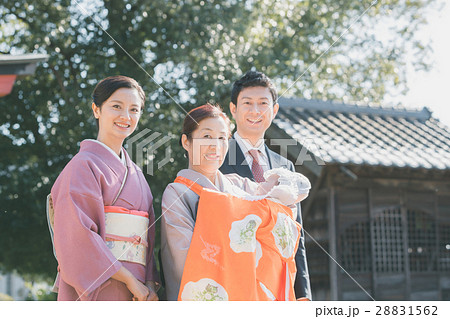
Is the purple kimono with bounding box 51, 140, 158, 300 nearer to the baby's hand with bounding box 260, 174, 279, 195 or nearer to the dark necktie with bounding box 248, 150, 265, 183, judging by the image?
the baby's hand with bounding box 260, 174, 279, 195

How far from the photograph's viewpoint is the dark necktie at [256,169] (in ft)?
9.77

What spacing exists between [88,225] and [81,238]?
6cm

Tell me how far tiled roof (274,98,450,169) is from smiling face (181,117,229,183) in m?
2.67

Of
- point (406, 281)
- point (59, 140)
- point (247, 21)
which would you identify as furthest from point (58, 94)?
point (406, 281)

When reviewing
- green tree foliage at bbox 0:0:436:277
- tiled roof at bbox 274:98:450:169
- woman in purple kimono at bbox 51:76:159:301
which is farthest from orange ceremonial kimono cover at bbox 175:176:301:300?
green tree foliage at bbox 0:0:436:277

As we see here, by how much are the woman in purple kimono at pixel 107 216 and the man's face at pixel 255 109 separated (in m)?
0.67

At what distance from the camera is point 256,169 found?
3016mm

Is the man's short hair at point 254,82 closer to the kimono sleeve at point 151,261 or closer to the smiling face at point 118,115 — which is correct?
the smiling face at point 118,115

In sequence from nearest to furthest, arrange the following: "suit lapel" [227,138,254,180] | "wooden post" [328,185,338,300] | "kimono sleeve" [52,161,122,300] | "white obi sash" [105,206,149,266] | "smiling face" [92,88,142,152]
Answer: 1. "kimono sleeve" [52,161,122,300]
2. "white obi sash" [105,206,149,266]
3. "smiling face" [92,88,142,152]
4. "suit lapel" [227,138,254,180]
5. "wooden post" [328,185,338,300]

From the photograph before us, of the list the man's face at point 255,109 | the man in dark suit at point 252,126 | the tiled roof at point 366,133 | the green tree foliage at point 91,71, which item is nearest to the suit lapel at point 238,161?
the man in dark suit at point 252,126

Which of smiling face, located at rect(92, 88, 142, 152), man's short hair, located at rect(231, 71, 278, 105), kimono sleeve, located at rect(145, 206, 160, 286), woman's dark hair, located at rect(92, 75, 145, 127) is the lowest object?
kimono sleeve, located at rect(145, 206, 160, 286)

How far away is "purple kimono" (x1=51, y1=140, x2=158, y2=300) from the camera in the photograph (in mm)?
2188

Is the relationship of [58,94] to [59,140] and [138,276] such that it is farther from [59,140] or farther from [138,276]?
[138,276]

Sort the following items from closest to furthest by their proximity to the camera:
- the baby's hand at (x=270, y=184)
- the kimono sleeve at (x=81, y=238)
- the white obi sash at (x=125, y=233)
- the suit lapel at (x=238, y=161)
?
1. the kimono sleeve at (x=81, y=238)
2. the white obi sash at (x=125, y=233)
3. the baby's hand at (x=270, y=184)
4. the suit lapel at (x=238, y=161)
